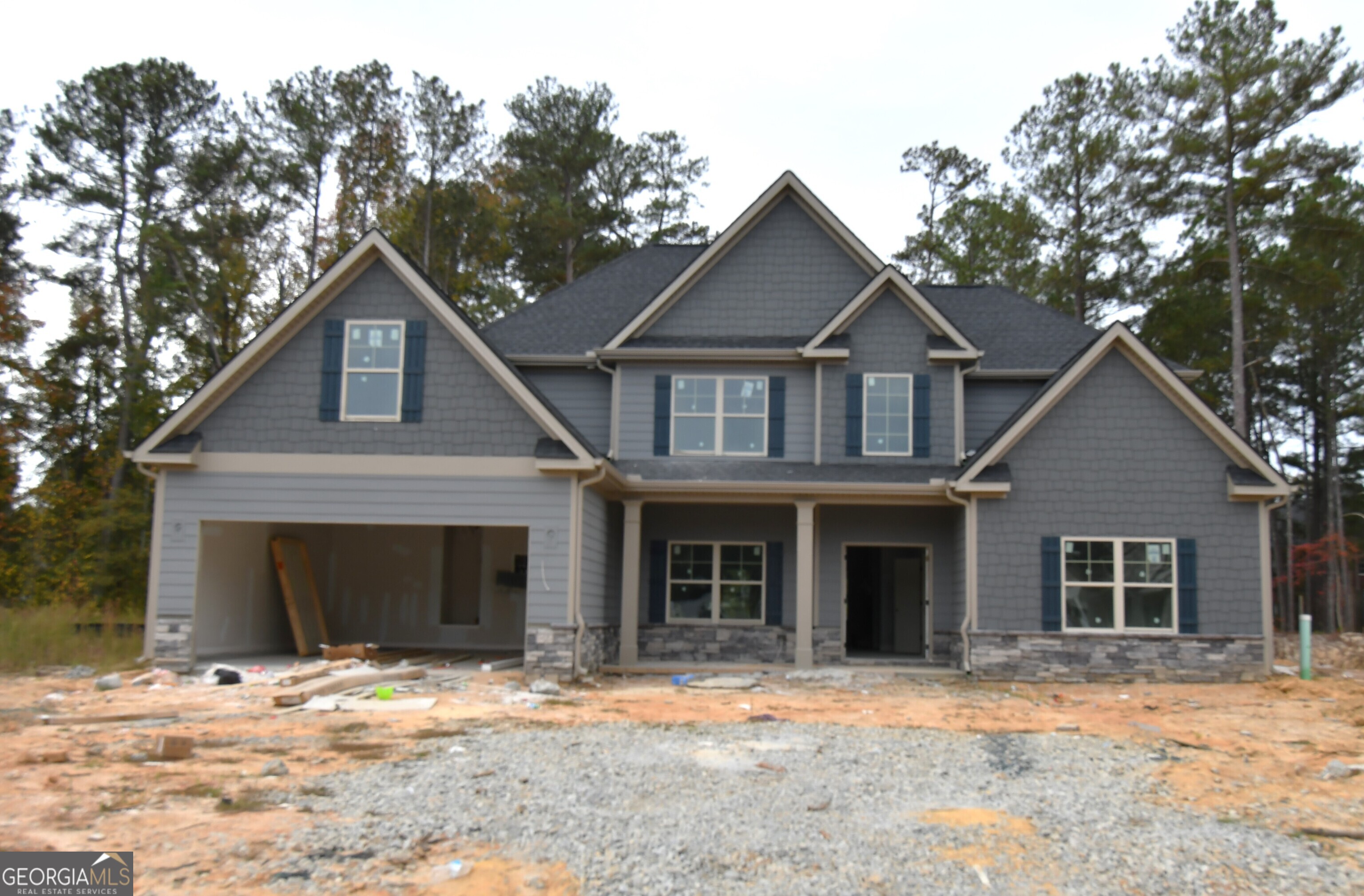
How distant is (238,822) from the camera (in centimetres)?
658

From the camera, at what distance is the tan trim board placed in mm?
14719

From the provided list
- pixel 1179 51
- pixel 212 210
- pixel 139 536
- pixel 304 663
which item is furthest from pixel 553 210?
pixel 304 663

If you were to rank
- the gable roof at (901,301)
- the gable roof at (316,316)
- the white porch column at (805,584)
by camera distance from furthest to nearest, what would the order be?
the gable roof at (901,301)
the white porch column at (805,584)
the gable roof at (316,316)

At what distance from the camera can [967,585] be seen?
1609 cm

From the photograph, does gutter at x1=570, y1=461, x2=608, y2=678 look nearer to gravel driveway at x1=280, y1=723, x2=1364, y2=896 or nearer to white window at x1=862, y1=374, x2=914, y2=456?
gravel driveway at x1=280, y1=723, x2=1364, y2=896

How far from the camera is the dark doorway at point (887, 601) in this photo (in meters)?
20.0

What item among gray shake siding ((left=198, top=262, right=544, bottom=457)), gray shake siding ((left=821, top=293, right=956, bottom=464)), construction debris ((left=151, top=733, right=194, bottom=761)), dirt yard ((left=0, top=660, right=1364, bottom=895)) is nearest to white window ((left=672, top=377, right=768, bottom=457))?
gray shake siding ((left=821, top=293, right=956, bottom=464))

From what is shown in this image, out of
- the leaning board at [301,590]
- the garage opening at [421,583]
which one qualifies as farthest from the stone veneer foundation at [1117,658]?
the leaning board at [301,590]

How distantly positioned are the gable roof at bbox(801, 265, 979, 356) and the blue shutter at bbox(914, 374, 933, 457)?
2.33ft

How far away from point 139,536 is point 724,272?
20621 mm

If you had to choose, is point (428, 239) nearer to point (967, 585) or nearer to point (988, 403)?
point (988, 403)

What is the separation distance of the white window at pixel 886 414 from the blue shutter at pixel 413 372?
6874 mm

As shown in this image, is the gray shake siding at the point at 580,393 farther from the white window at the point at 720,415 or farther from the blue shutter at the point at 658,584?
the blue shutter at the point at 658,584

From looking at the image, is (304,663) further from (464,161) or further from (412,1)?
(464,161)
